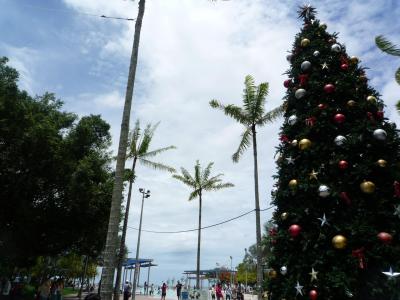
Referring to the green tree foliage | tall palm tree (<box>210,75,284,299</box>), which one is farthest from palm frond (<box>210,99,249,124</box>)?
the green tree foliage

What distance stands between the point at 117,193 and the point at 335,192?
15.1 feet

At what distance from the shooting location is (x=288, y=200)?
6.81m

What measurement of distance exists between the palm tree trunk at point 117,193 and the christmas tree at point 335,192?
3.20 metres

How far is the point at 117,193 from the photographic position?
8.13m

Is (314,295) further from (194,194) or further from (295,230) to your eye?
(194,194)

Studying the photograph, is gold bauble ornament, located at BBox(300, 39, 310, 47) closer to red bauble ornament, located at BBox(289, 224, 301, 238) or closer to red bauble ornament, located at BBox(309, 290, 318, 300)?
red bauble ornament, located at BBox(289, 224, 301, 238)

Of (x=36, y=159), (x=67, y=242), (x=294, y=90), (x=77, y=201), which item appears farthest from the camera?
(x=67, y=242)

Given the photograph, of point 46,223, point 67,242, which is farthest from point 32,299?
point 46,223

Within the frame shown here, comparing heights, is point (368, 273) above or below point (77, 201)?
below

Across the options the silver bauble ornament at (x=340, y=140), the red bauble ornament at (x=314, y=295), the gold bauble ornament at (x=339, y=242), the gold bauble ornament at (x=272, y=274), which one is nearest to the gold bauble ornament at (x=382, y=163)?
the silver bauble ornament at (x=340, y=140)

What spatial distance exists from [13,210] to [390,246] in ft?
64.2

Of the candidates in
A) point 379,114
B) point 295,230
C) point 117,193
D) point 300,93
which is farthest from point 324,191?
point 117,193

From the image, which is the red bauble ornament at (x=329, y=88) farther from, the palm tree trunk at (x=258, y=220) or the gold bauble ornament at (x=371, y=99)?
the palm tree trunk at (x=258, y=220)

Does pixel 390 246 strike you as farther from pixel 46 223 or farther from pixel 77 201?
pixel 46 223
